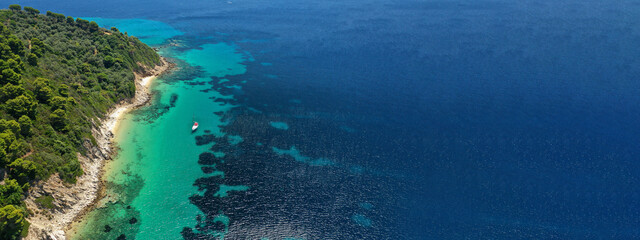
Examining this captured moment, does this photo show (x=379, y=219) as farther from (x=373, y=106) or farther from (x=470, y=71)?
(x=470, y=71)

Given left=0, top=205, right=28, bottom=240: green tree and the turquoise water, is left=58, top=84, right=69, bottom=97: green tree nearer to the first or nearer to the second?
the turquoise water

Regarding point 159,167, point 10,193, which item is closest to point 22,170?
point 10,193

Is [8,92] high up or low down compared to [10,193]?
up

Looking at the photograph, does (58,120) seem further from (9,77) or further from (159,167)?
(159,167)

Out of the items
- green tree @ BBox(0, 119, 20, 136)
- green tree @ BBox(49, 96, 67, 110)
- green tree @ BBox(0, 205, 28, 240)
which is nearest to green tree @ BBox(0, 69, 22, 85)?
green tree @ BBox(49, 96, 67, 110)

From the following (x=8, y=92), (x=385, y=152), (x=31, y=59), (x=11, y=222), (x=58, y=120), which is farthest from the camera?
(x=31, y=59)

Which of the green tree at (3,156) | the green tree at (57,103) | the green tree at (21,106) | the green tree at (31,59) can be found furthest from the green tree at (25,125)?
the green tree at (31,59)

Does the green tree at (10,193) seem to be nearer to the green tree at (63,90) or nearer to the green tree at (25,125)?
the green tree at (25,125)
